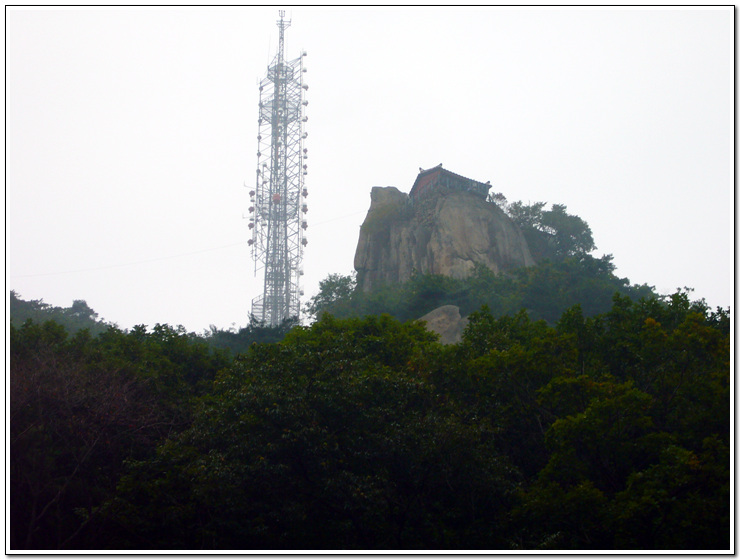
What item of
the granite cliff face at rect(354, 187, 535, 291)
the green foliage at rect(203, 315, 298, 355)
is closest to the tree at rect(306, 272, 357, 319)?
the granite cliff face at rect(354, 187, 535, 291)

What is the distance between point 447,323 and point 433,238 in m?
12.0

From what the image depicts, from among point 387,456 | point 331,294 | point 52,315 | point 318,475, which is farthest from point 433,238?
point 318,475

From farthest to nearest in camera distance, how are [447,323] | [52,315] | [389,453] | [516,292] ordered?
[52,315]
[516,292]
[447,323]
[389,453]

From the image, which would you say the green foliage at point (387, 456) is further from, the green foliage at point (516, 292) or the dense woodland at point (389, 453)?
the green foliage at point (516, 292)

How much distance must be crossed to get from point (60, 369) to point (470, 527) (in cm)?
814

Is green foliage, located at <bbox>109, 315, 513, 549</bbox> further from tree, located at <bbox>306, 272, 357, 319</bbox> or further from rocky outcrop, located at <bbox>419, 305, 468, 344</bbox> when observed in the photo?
tree, located at <bbox>306, 272, 357, 319</bbox>

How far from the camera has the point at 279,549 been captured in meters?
11.4

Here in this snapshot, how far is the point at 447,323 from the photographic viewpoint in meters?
25.6

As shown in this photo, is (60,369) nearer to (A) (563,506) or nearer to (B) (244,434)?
(B) (244,434)

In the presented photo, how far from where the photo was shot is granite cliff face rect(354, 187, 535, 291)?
119ft

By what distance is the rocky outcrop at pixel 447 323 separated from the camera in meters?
25.2

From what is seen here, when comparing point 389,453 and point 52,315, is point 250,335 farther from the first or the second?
point 389,453

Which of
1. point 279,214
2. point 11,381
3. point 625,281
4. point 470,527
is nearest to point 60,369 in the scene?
point 11,381

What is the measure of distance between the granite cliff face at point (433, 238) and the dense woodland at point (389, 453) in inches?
841
